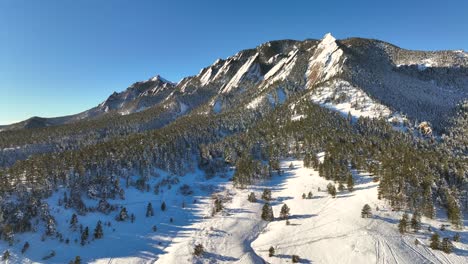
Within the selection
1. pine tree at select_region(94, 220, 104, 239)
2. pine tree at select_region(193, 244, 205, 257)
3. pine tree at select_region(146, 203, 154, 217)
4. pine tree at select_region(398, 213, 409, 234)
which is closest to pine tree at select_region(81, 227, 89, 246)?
pine tree at select_region(94, 220, 104, 239)

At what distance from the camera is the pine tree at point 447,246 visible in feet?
161

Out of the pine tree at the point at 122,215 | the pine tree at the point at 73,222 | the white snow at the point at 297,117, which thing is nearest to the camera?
the pine tree at the point at 73,222

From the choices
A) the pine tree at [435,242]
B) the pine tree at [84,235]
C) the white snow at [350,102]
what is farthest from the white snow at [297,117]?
the pine tree at [84,235]

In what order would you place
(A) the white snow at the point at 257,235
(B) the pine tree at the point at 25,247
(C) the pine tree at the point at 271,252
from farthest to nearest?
1. (B) the pine tree at the point at 25,247
2. (C) the pine tree at the point at 271,252
3. (A) the white snow at the point at 257,235

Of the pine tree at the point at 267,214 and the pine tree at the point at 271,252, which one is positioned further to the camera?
the pine tree at the point at 267,214

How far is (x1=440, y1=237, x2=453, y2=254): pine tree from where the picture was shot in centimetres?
4894

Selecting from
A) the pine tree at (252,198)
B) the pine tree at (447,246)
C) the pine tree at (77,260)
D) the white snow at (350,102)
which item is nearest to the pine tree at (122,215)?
the pine tree at (77,260)

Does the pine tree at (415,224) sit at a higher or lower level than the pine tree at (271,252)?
higher

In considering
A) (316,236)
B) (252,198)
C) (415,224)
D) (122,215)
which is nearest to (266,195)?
(252,198)

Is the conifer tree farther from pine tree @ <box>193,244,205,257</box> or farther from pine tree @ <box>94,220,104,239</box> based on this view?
pine tree @ <box>94,220,104,239</box>

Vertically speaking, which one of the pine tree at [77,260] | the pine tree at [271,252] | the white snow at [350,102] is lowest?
the pine tree at [271,252]

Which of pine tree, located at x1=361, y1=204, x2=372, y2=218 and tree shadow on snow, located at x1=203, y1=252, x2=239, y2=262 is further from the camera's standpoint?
pine tree, located at x1=361, y1=204, x2=372, y2=218

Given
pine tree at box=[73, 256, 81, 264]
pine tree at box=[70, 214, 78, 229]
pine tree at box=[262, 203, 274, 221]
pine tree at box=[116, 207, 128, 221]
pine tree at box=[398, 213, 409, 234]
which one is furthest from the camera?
pine tree at box=[116, 207, 128, 221]

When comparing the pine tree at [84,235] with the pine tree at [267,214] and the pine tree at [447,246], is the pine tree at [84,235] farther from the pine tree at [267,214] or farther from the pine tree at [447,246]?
the pine tree at [447,246]
